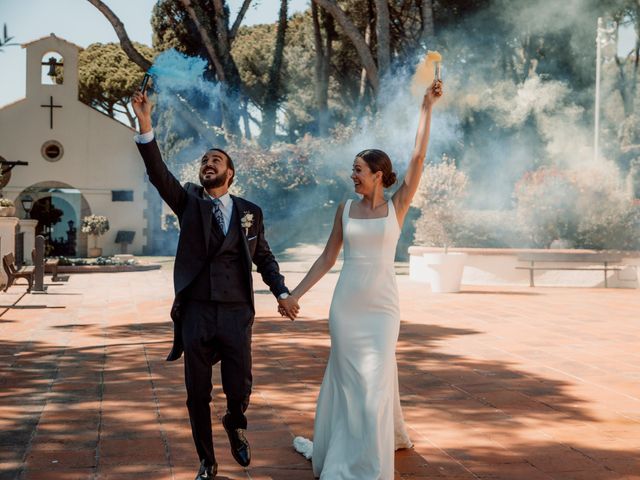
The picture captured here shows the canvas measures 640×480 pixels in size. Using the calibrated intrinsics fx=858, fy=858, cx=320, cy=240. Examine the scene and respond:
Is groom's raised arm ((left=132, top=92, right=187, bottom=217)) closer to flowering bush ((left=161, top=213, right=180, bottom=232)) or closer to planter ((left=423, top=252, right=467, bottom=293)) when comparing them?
planter ((left=423, top=252, right=467, bottom=293))

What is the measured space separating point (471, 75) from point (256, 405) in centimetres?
2602

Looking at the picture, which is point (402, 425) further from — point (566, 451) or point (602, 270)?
point (602, 270)

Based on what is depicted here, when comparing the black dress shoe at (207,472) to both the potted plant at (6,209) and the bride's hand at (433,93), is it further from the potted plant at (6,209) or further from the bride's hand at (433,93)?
the potted plant at (6,209)

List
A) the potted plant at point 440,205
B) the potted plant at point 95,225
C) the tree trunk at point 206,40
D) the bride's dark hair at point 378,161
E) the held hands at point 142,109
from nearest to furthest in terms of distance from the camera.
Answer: the held hands at point 142,109 → the bride's dark hair at point 378,161 → the potted plant at point 440,205 → the tree trunk at point 206,40 → the potted plant at point 95,225

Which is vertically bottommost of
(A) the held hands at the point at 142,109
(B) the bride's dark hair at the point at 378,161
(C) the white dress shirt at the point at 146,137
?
(B) the bride's dark hair at the point at 378,161

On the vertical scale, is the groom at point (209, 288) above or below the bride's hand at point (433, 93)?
below

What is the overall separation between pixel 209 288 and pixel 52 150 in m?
30.7

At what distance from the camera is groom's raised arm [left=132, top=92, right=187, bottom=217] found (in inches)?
159

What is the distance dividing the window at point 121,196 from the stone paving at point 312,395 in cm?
2052

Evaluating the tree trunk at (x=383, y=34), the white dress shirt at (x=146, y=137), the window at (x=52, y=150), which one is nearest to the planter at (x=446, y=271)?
the tree trunk at (x=383, y=34)

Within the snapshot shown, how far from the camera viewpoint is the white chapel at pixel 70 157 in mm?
32656

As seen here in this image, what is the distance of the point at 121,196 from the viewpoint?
33.7 metres

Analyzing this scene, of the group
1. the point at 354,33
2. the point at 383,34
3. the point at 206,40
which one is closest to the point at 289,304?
the point at 383,34

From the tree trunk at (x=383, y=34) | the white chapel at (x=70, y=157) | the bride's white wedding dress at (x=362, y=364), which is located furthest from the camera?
the white chapel at (x=70, y=157)
